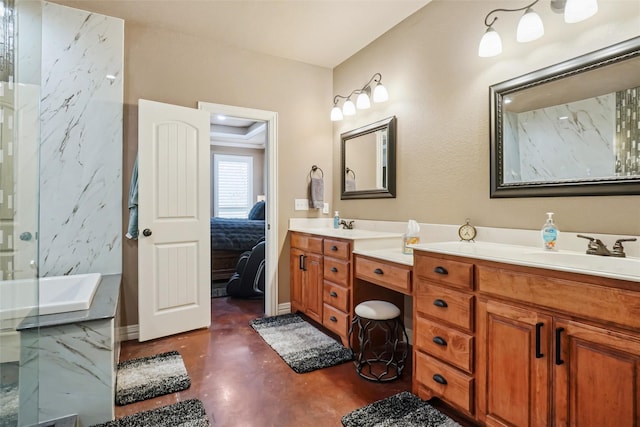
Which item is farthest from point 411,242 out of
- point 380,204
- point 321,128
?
point 321,128

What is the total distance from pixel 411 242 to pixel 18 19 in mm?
2652

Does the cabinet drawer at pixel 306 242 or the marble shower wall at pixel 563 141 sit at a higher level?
the marble shower wall at pixel 563 141

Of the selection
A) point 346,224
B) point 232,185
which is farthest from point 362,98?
point 232,185

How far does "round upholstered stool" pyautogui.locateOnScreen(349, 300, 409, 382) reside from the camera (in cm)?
216

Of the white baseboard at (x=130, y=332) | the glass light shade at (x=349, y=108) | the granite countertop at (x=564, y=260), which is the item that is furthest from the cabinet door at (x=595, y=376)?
the white baseboard at (x=130, y=332)

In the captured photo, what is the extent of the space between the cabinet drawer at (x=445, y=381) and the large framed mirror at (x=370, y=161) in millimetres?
1448

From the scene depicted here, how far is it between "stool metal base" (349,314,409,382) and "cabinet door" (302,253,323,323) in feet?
1.64

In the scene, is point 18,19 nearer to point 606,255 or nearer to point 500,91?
point 500,91

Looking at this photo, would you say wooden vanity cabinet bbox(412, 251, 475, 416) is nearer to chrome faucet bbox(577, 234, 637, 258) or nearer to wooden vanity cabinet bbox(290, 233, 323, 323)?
chrome faucet bbox(577, 234, 637, 258)

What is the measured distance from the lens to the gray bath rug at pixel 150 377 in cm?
196

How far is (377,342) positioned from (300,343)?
2.05ft

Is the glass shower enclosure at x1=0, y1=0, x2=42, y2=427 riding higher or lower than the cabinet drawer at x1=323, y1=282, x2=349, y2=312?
higher

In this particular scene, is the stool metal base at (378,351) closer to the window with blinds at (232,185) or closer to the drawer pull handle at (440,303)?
the drawer pull handle at (440,303)


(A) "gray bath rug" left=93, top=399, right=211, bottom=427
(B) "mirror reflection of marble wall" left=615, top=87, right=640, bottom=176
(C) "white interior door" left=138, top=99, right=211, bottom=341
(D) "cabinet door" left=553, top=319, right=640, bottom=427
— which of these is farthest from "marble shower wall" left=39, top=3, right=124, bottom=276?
(B) "mirror reflection of marble wall" left=615, top=87, right=640, bottom=176
